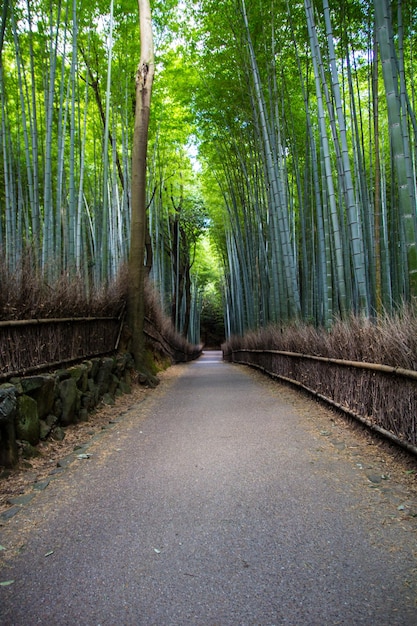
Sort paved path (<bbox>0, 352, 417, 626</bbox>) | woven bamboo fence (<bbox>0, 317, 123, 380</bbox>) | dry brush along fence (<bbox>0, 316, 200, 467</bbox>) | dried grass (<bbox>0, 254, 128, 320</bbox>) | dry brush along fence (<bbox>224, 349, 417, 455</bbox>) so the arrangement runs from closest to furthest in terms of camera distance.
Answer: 1. paved path (<bbox>0, 352, 417, 626</bbox>)
2. dry brush along fence (<bbox>224, 349, 417, 455</bbox>)
3. dry brush along fence (<bbox>0, 316, 200, 467</bbox>)
4. woven bamboo fence (<bbox>0, 317, 123, 380</bbox>)
5. dried grass (<bbox>0, 254, 128, 320</bbox>)

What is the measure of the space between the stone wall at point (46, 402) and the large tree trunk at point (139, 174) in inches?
66.3

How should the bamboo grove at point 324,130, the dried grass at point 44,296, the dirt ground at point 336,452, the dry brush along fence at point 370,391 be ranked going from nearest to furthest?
the dirt ground at point 336,452 < the dry brush along fence at point 370,391 < the dried grass at point 44,296 < the bamboo grove at point 324,130

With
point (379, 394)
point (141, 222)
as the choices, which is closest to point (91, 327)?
point (141, 222)

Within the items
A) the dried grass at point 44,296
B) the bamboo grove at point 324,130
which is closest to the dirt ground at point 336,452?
A: the dried grass at point 44,296

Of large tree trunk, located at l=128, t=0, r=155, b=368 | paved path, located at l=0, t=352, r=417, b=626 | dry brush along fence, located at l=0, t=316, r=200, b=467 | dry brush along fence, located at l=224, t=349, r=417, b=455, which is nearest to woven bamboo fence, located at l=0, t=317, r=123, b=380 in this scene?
dry brush along fence, located at l=0, t=316, r=200, b=467

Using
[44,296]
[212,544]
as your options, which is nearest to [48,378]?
[44,296]

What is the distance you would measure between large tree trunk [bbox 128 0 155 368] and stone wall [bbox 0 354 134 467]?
66.3 inches

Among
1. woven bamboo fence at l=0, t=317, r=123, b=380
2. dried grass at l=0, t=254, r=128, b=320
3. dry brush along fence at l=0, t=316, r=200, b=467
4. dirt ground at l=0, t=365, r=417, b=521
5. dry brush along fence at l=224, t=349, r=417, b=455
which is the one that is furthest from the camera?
dried grass at l=0, t=254, r=128, b=320

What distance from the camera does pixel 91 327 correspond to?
480 cm

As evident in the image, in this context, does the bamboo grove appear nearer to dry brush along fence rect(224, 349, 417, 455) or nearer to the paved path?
dry brush along fence rect(224, 349, 417, 455)

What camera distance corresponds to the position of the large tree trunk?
20.7 feet

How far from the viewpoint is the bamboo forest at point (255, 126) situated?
4453mm

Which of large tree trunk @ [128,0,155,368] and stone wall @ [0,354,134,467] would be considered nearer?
stone wall @ [0,354,134,467]

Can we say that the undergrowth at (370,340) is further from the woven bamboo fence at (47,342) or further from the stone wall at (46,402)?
the woven bamboo fence at (47,342)
